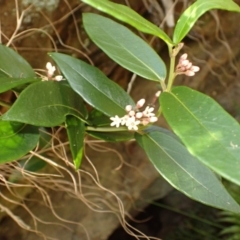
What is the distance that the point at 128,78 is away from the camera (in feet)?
4.39

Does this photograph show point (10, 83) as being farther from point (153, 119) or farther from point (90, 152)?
point (90, 152)

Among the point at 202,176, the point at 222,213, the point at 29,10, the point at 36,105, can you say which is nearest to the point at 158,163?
the point at 202,176

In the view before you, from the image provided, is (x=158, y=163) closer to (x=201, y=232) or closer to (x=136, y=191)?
(x=136, y=191)

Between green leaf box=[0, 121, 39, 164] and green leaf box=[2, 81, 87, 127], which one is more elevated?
green leaf box=[2, 81, 87, 127]

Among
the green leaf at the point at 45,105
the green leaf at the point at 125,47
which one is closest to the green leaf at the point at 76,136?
the green leaf at the point at 45,105

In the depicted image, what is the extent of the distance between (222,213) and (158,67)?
42.6 inches

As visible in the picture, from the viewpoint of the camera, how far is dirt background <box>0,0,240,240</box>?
40.4 inches

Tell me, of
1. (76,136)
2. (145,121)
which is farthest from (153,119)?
(76,136)

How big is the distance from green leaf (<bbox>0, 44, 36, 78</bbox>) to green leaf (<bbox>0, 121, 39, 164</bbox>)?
3.5 inches

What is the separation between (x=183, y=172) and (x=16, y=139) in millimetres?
261

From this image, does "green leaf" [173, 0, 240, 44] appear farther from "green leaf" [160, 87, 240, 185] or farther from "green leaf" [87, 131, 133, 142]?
"green leaf" [87, 131, 133, 142]

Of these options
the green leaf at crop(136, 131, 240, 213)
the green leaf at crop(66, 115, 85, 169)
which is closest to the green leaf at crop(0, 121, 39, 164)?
the green leaf at crop(66, 115, 85, 169)

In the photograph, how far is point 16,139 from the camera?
0.69 m

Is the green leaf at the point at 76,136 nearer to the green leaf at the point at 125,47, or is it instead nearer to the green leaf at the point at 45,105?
the green leaf at the point at 45,105
